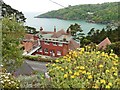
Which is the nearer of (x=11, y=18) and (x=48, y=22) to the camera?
(x=11, y=18)

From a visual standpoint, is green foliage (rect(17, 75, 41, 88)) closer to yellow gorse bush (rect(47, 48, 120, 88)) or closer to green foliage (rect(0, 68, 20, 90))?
green foliage (rect(0, 68, 20, 90))

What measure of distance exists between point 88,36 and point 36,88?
1744 cm

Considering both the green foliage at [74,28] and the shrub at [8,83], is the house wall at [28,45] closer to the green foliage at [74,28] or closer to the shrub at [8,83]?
the green foliage at [74,28]

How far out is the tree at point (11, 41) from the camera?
6.48 metres

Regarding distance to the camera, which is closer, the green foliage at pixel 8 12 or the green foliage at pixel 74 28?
the green foliage at pixel 8 12

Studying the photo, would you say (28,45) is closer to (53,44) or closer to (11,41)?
(53,44)

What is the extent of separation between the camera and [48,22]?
1536 centimetres

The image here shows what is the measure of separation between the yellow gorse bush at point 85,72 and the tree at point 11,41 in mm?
4168

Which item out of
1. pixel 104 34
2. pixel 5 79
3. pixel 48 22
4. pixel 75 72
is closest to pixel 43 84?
pixel 75 72

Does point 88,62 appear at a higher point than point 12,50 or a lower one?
higher

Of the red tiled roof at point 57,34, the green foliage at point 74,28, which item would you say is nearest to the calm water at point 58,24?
the red tiled roof at point 57,34

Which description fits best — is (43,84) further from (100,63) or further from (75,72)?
(100,63)

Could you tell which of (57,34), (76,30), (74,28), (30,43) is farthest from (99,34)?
(30,43)

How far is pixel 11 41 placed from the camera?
6.73m
